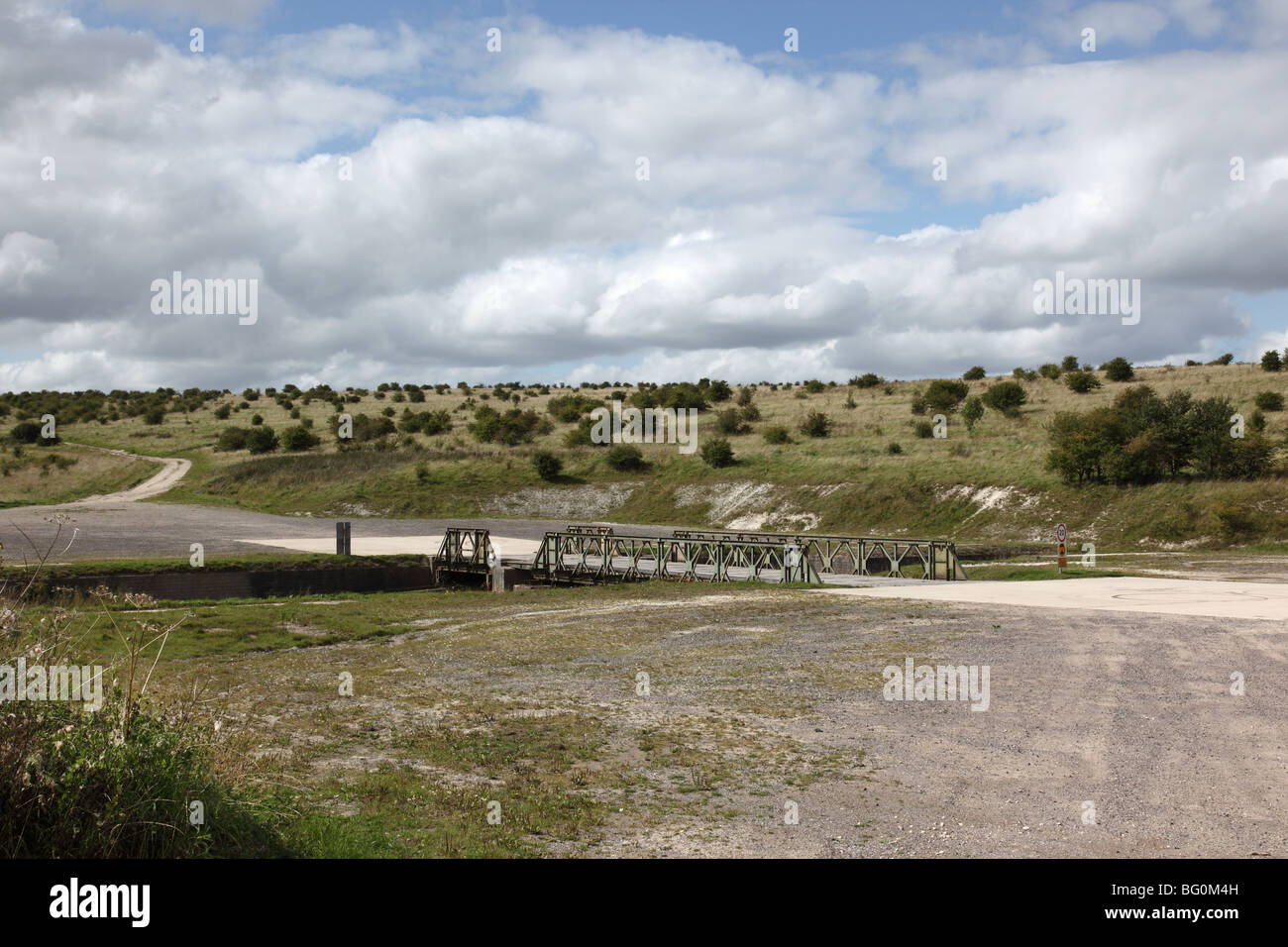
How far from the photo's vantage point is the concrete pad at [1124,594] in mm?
19078

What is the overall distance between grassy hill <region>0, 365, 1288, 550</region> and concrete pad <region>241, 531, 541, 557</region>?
1289 centimetres

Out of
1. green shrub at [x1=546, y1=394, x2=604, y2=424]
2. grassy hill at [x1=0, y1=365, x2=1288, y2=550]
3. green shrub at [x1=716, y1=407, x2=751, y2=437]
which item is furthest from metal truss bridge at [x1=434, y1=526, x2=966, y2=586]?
green shrub at [x1=546, y1=394, x2=604, y2=424]

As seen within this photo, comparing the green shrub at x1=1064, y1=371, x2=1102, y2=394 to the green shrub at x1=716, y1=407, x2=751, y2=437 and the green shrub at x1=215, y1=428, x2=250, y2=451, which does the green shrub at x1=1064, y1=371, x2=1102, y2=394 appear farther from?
the green shrub at x1=215, y1=428, x2=250, y2=451

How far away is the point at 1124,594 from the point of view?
21672 mm

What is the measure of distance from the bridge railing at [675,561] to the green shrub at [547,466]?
27051 mm

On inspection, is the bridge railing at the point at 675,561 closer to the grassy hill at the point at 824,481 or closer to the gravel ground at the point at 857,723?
the gravel ground at the point at 857,723

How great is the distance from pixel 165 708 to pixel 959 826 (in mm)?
5497

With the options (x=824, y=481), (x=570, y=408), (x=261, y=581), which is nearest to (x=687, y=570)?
(x=261, y=581)

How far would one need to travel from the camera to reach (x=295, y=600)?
24562 mm

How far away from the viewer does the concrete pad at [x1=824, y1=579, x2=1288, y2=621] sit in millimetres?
19078

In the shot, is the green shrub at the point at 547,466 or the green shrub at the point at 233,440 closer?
the green shrub at the point at 547,466

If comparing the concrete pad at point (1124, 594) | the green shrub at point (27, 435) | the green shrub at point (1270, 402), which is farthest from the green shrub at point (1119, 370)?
the green shrub at point (27, 435)

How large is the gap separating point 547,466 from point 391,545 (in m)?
21.5
